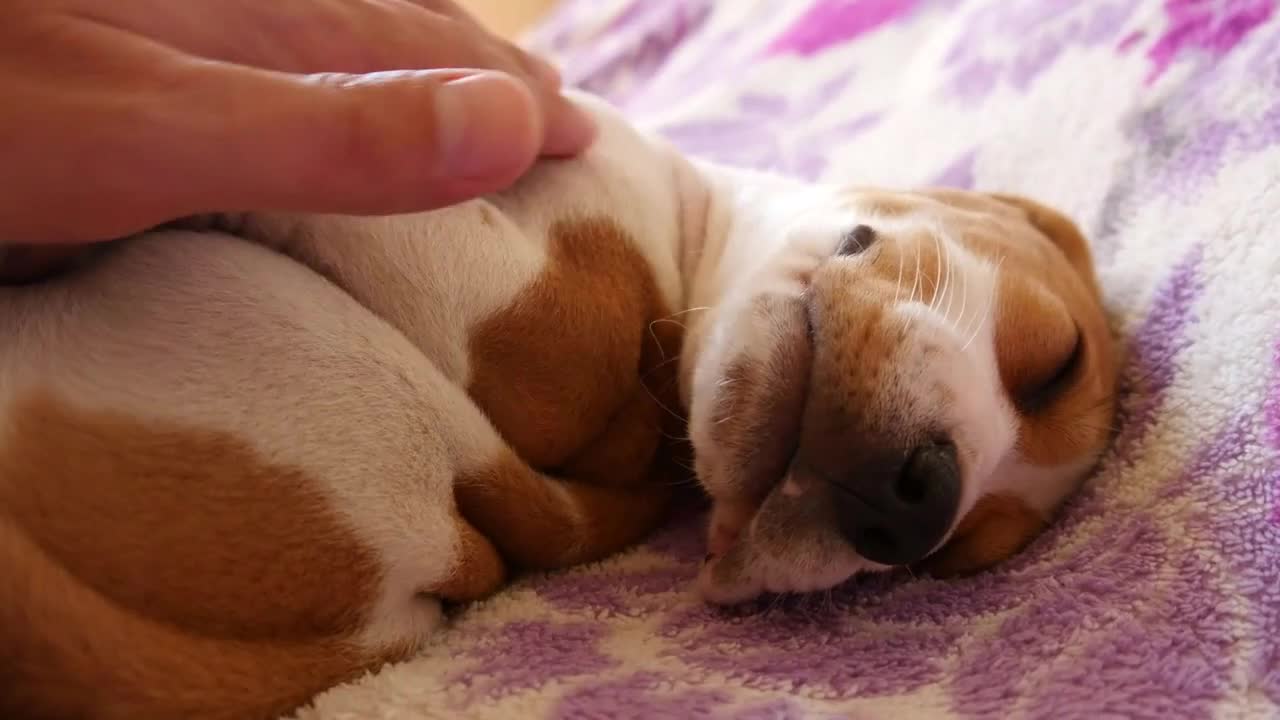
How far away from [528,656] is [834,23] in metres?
1.73

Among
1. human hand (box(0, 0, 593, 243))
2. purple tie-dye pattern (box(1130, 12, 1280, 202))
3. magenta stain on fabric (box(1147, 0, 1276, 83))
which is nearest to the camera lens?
human hand (box(0, 0, 593, 243))

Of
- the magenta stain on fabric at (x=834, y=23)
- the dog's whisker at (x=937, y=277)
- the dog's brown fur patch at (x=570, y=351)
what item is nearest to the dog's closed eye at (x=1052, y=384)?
the dog's whisker at (x=937, y=277)

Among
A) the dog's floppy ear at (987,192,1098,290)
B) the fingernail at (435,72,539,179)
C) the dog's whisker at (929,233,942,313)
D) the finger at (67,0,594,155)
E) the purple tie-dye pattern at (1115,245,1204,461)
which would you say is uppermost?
the finger at (67,0,594,155)

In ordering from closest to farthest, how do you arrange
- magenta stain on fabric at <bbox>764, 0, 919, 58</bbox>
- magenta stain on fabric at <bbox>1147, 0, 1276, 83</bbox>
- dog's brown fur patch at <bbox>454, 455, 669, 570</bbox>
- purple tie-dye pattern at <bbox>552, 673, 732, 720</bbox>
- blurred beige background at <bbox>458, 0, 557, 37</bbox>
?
purple tie-dye pattern at <bbox>552, 673, 732, 720</bbox>, dog's brown fur patch at <bbox>454, 455, 669, 570</bbox>, magenta stain on fabric at <bbox>1147, 0, 1276, 83</bbox>, magenta stain on fabric at <bbox>764, 0, 919, 58</bbox>, blurred beige background at <bbox>458, 0, 557, 37</bbox>

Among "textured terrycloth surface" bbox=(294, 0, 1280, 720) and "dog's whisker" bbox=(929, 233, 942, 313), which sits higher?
"dog's whisker" bbox=(929, 233, 942, 313)

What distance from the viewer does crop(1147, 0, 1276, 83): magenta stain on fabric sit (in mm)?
1346

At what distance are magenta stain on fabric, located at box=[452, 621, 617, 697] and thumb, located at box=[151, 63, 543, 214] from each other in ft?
1.21

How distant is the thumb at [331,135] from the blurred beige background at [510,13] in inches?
119

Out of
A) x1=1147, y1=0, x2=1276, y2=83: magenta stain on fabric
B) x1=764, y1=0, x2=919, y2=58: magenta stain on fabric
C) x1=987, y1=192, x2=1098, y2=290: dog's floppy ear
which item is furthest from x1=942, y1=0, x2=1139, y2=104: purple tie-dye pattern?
x1=987, y1=192, x2=1098, y2=290: dog's floppy ear

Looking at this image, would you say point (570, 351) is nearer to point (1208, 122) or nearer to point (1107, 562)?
point (1107, 562)

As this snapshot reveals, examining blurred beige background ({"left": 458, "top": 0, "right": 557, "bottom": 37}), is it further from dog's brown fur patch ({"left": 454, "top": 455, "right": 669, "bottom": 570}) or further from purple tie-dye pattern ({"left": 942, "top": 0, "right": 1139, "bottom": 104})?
dog's brown fur patch ({"left": 454, "top": 455, "right": 669, "bottom": 570})

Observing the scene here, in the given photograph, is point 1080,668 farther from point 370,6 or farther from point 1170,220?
point 370,6

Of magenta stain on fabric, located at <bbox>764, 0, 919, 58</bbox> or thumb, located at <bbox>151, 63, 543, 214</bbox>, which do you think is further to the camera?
magenta stain on fabric, located at <bbox>764, 0, 919, 58</bbox>

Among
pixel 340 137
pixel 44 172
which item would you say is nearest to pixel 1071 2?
pixel 340 137
